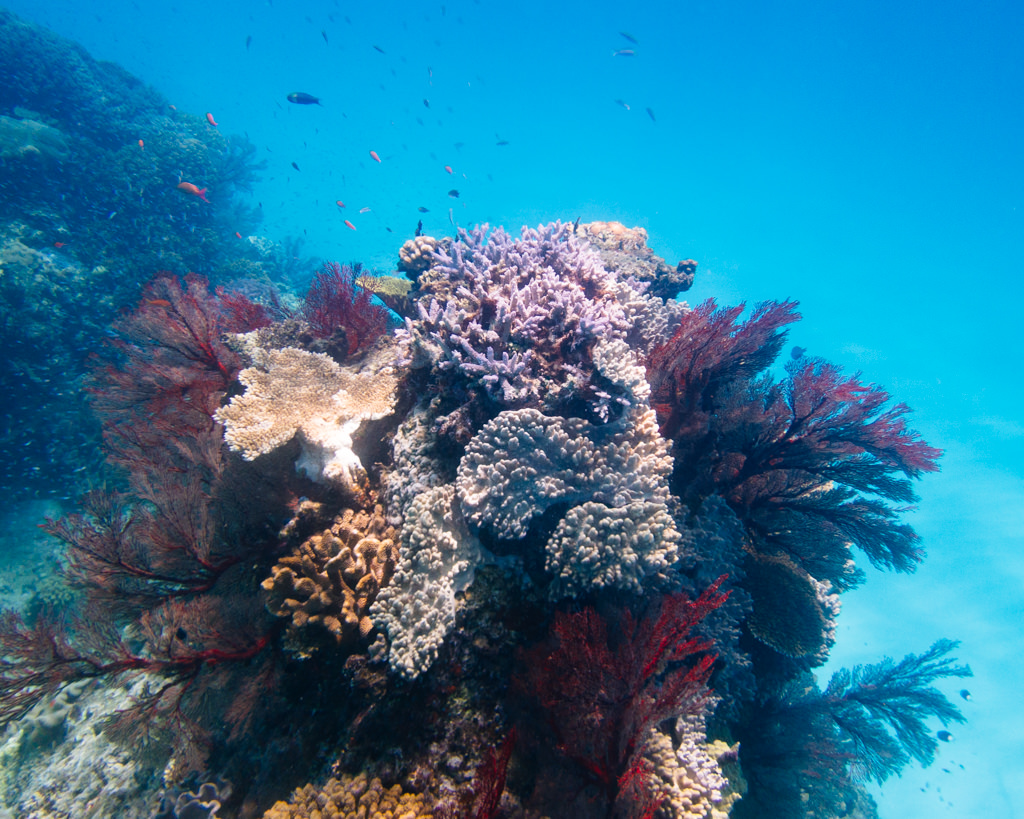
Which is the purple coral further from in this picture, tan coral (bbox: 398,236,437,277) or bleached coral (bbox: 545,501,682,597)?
tan coral (bbox: 398,236,437,277)

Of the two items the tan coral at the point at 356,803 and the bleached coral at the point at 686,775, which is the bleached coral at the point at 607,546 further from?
the tan coral at the point at 356,803

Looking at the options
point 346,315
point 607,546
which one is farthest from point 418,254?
point 607,546

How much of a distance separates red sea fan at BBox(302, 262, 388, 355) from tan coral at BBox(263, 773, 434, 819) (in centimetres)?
409

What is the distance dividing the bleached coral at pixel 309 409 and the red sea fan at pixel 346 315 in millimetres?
1098

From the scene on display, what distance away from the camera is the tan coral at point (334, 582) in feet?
9.53

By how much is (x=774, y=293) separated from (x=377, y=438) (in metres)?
63.8

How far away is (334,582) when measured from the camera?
3.02 m

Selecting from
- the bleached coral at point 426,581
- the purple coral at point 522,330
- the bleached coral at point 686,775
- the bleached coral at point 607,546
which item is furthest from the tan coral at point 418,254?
the bleached coral at point 686,775

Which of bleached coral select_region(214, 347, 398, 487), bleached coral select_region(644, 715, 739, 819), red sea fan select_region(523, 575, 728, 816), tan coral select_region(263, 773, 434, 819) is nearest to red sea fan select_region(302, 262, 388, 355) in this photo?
bleached coral select_region(214, 347, 398, 487)

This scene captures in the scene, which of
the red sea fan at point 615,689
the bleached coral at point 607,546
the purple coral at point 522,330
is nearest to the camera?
the red sea fan at point 615,689

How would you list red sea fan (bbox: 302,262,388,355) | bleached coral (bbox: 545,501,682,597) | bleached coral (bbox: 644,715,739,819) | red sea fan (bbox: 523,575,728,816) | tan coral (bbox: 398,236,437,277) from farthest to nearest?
tan coral (bbox: 398,236,437,277) → red sea fan (bbox: 302,262,388,355) → bleached coral (bbox: 545,501,682,597) → bleached coral (bbox: 644,715,739,819) → red sea fan (bbox: 523,575,728,816)

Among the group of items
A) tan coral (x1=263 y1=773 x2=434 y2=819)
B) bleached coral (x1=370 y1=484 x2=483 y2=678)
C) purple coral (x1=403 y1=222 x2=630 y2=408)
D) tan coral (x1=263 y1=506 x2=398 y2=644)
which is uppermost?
purple coral (x1=403 y1=222 x2=630 y2=408)

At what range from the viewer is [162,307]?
4824 millimetres

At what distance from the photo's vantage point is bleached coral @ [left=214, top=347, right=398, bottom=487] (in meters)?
3.50
